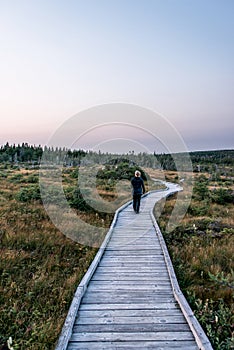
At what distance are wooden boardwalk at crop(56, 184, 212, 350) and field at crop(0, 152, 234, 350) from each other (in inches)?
14.8

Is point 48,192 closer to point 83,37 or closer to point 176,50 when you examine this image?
point 83,37

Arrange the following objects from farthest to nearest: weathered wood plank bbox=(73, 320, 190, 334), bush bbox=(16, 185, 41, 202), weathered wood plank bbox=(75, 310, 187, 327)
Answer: bush bbox=(16, 185, 41, 202), weathered wood plank bbox=(75, 310, 187, 327), weathered wood plank bbox=(73, 320, 190, 334)

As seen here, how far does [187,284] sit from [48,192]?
45.9 feet

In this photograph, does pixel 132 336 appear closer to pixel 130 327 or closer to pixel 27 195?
pixel 130 327

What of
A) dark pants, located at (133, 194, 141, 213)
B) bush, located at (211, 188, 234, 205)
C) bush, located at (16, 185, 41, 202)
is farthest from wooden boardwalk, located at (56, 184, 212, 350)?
bush, located at (211, 188, 234, 205)

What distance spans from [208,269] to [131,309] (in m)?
3.38

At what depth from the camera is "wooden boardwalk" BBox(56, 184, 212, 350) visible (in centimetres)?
407

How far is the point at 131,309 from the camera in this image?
5.05 meters

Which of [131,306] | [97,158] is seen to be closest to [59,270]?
A: [131,306]

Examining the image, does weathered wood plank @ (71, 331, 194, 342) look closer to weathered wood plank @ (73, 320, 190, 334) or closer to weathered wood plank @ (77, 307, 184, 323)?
weathered wood plank @ (73, 320, 190, 334)

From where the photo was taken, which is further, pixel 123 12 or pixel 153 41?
pixel 153 41

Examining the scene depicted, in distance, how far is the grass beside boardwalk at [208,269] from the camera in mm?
5055

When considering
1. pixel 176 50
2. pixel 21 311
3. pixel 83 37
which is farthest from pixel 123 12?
pixel 21 311

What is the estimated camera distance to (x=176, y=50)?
60.9 feet
